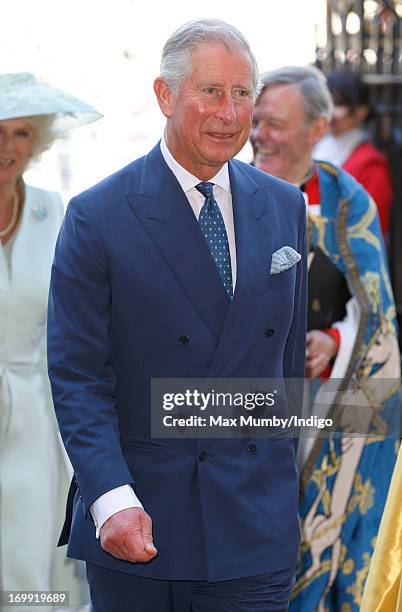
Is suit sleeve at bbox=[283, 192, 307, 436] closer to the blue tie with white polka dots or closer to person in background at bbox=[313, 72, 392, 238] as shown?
the blue tie with white polka dots

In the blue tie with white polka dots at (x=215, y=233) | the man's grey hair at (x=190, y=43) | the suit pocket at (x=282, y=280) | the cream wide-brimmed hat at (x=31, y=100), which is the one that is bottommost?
the suit pocket at (x=282, y=280)

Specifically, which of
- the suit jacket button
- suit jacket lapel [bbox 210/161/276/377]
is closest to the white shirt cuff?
the suit jacket button

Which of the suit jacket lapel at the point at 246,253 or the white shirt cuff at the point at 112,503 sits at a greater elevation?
the suit jacket lapel at the point at 246,253

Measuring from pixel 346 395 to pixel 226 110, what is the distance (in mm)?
1812

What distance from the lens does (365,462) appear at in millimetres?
4754

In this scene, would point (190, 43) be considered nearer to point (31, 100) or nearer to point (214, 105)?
point (214, 105)

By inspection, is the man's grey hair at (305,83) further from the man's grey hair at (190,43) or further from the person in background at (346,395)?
the man's grey hair at (190,43)

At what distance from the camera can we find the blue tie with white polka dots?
10.6 ft

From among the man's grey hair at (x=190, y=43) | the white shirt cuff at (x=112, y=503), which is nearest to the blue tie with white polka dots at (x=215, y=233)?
the man's grey hair at (x=190, y=43)

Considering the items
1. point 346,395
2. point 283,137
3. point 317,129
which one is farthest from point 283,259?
point 317,129

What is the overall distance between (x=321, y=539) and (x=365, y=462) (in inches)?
12.5

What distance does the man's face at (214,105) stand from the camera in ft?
10.3

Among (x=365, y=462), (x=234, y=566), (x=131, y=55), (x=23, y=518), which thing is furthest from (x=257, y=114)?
(x=131, y=55)

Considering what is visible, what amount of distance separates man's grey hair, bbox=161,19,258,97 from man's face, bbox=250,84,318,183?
1.65 meters
